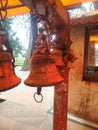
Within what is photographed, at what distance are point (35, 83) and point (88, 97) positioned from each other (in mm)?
3494

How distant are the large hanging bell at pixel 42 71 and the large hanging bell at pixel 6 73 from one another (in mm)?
156

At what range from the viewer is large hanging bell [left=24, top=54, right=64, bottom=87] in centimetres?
135

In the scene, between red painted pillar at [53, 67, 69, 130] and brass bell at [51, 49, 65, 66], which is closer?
brass bell at [51, 49, 65, 66]

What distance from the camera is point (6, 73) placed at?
47.4 inches

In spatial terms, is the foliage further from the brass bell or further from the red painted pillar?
the brass bell

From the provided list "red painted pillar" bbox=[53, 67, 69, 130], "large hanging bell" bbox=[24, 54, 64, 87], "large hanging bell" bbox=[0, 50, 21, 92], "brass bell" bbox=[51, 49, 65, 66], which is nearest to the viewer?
"large hanging bell" bbox=[0, 50, 21, 92]

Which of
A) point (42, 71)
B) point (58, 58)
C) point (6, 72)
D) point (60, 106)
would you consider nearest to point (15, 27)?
point (60, 106)

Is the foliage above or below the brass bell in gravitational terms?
above

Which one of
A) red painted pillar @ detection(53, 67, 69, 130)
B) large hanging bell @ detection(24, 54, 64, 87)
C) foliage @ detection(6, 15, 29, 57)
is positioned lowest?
red painted pillar @ detection(53, 67, 69, 130)

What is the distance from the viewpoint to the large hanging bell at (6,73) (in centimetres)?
114

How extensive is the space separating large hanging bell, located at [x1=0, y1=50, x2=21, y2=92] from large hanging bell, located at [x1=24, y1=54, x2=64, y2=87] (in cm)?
16

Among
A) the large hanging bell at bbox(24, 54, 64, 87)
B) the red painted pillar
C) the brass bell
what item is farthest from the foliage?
the large hanging bell at bbox(24, 54, 64, 87)

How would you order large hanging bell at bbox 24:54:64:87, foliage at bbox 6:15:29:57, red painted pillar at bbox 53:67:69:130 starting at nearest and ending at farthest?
large hanging bell at bbox 24:54:64:87 → red painted pillar at bbox 53:67:69:130 → foliage at bbox 6:15:29:57

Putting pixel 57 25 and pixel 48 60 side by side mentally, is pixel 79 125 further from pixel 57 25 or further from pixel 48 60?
pixel 48 60
